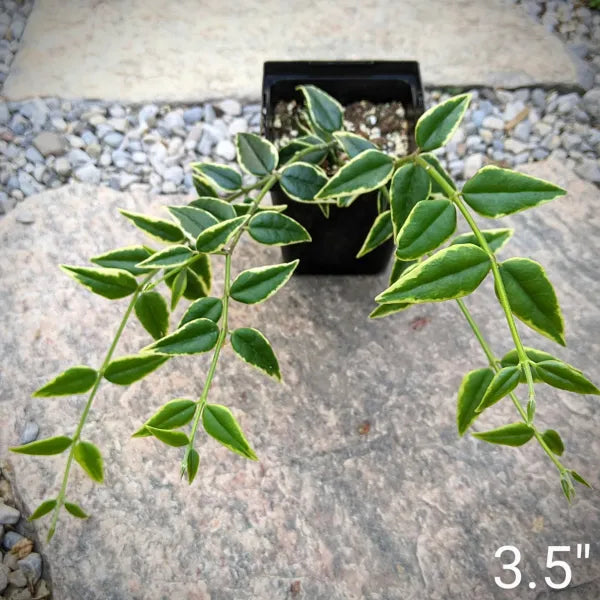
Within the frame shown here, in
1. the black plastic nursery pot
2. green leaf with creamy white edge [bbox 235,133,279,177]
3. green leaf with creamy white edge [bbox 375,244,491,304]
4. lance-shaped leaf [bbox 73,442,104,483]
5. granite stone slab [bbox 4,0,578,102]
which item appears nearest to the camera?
green leaf with creamy white edge [bbox 375,244,491,304]

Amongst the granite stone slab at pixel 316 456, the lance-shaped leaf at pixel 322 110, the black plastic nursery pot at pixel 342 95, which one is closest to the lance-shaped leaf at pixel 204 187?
the black plastic nursery pot at pixel 342 95

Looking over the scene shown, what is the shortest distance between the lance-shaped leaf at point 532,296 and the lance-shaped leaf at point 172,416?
45 centimetres

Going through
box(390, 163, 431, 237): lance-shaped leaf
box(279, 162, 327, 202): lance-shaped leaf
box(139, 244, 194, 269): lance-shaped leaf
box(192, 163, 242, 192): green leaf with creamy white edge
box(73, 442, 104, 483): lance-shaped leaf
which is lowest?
box(73, 442, 104, 483): lance-shaped leaf

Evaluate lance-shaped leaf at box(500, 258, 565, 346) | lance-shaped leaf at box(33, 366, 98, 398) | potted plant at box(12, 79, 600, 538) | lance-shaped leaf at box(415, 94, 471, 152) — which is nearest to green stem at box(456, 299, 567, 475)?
potted plant at box(12, 79, 600, 538)

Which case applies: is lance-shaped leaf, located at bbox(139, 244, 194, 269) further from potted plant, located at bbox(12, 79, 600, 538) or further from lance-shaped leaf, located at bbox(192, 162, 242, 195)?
lance-shaped leaf, located at bbox(192, 162, 242, 195)

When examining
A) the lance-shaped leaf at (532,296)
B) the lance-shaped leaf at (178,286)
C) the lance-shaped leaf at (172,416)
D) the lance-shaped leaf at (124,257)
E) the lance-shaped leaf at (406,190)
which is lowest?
the lance-shaped leaf at (172,416)

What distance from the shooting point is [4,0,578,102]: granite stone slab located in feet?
5.92

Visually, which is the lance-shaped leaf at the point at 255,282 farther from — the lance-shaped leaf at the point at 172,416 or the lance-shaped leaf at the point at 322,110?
the lance-shaped leaf at the point at 322,110

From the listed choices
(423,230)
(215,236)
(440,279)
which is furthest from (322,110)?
(440,279)

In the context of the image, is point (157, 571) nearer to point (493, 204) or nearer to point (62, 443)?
point (62, 443)

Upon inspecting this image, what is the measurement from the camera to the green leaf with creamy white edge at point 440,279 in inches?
26.7

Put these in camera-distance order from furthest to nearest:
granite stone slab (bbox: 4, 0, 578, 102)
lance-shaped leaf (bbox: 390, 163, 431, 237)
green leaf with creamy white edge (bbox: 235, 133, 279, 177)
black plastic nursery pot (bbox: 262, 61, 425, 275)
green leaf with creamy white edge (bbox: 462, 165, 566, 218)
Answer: granite stone slab (bbox: 4, 0, 578, 102)
black plastic nursery pot (bbox: 262, 61, 425, 275)
green leaf with creamy white edge (bbox: 235, 133, 279, 177)
lance-shaped leaf (bbox: 390, 163, 431, 237)
green leaf with creamy white edge (bbox: 462, 165, 566, 218)

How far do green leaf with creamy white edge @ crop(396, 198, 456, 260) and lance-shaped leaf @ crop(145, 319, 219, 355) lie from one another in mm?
283

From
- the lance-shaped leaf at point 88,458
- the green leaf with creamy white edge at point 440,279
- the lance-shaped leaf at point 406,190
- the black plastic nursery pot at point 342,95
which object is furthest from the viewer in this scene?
the black plastic nursery pot at point 342,95
